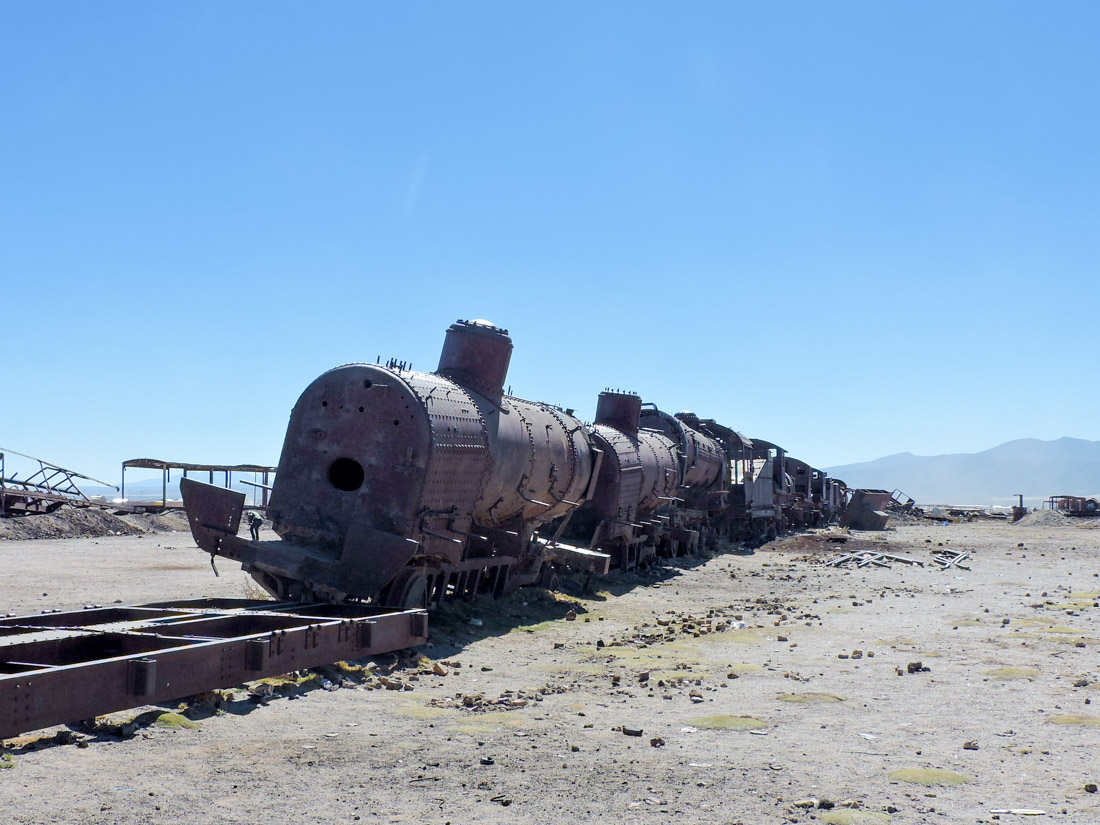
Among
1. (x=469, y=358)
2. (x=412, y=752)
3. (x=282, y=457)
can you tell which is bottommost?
(x=412, y=752)

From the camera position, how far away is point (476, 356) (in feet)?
46.0

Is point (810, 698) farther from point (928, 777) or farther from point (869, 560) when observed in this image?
point (869, 560)

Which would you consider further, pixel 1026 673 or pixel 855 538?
pixel 855 538

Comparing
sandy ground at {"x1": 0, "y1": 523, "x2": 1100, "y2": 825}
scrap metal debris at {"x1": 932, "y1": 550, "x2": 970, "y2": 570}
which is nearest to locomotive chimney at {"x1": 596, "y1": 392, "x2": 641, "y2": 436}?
sandy ground at {"x1": 0, "y1": 523, "x2": 1100, "y2": 825}

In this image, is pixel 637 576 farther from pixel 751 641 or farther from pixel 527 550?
pixel 751 641

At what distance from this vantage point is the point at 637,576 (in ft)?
70.2

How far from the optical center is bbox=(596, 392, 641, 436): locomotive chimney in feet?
73.9

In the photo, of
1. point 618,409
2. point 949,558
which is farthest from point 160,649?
point 949,558

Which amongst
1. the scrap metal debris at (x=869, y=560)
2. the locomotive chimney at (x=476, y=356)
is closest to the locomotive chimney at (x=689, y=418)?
the scrap metal debris at (x=869, y=560)

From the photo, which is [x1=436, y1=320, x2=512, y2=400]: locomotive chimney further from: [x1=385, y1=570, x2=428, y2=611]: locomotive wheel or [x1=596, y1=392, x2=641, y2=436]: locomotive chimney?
[x1=596, y1=392, x2=641, y2=436]: locomotive chimney

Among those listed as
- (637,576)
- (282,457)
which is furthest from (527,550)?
(637,576)

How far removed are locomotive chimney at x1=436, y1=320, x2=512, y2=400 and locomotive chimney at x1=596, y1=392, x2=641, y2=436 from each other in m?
8.49

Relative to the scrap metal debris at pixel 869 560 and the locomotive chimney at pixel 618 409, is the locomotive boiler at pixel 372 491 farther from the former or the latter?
the scrap metal debris at pixel 869 560

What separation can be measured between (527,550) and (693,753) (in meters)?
8.38
